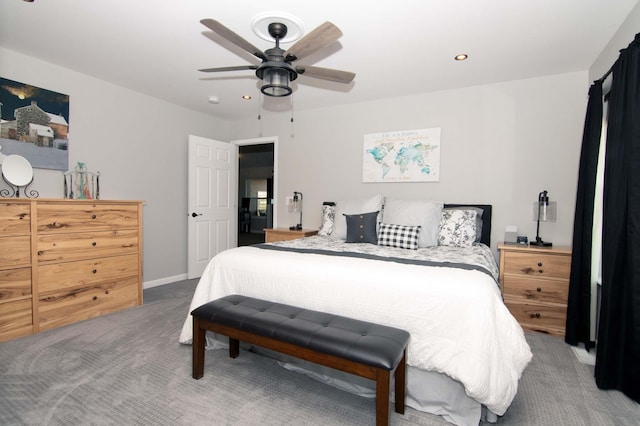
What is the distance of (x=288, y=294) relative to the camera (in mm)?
2006

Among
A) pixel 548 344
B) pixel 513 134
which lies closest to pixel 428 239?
pixel 548 344

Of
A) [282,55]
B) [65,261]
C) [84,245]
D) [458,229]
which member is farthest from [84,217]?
A: [458,229]

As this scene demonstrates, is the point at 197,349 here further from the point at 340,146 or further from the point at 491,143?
the point at 491,143

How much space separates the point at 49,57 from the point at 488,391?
434 cm

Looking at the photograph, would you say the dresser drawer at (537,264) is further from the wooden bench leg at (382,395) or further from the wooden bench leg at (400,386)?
the wooden bench leg at (382,395)

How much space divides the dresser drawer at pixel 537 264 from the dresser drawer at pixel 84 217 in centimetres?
375

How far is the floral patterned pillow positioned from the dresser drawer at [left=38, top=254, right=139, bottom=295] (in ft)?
10.6

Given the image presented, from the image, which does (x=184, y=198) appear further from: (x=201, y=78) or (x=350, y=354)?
(x=350, y=354)

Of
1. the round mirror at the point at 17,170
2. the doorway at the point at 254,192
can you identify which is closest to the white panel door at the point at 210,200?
the round mirror at the point at 17,170

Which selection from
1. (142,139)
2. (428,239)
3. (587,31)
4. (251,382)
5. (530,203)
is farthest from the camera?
(142,139)

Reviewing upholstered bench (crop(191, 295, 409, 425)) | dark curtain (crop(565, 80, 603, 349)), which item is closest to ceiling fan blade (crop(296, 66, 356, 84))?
upholstered bench (crop(191, 295, 409, 425))

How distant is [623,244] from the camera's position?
6.12ft

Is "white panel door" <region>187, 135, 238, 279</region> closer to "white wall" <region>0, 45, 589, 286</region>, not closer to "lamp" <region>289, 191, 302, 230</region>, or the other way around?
"white wall" <region>0, 45, 589, 286</region>

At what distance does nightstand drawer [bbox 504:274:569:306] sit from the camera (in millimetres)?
2697
